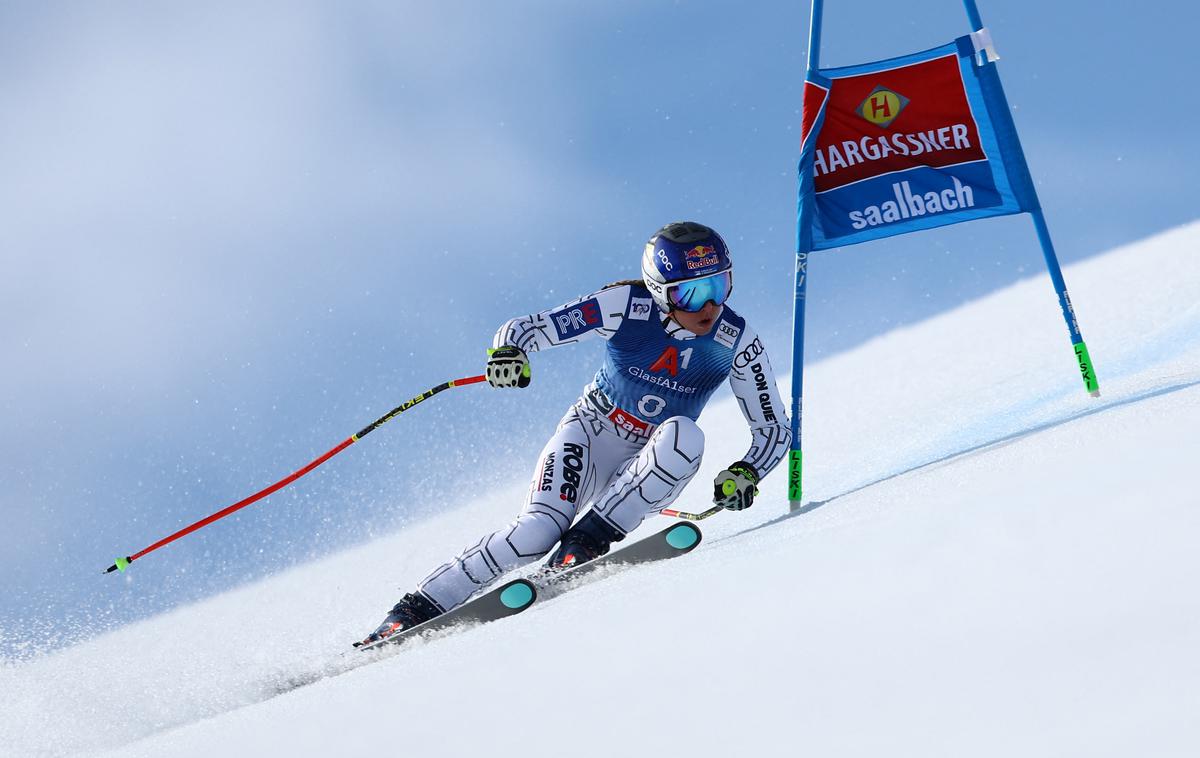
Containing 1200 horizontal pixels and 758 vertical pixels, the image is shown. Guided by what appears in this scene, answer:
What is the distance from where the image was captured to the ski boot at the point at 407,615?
4.52 meters

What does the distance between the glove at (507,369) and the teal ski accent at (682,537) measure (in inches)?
40.4

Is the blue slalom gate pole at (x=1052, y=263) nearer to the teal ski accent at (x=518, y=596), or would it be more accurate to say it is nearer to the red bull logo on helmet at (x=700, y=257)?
the red bull logo on helmet at (x=700, y=257)

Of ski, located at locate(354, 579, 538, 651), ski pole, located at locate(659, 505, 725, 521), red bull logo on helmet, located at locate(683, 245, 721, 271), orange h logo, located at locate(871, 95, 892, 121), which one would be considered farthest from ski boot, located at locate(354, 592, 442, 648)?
orange h logo, located at locate(871, 95, 892, 121)

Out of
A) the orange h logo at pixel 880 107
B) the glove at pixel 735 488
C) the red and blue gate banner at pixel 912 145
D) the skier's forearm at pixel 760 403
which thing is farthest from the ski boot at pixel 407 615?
the orange h logo at pixel 880 107

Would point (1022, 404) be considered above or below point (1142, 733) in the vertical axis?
below

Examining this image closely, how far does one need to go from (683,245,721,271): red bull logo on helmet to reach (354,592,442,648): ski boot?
6.23ft

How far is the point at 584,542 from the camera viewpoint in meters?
4.75

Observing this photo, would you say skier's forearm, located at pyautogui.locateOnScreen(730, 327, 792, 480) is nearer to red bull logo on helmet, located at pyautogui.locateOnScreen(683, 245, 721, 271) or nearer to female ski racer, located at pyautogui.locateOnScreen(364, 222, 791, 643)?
female ski racer, located at pyautogui.locateOnScreen(364, 222, 791, 643)

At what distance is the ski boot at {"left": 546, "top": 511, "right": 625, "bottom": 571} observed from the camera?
15.4 ft

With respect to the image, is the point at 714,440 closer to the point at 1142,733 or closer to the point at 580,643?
the point at 580,643

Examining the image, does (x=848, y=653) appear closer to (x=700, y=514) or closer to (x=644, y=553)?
(x=644, y=553)

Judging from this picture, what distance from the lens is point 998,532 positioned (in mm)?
2662

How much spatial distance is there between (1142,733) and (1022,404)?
580 cm

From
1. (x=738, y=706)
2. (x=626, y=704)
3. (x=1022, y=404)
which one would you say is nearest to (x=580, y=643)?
(x=626, y=704)
